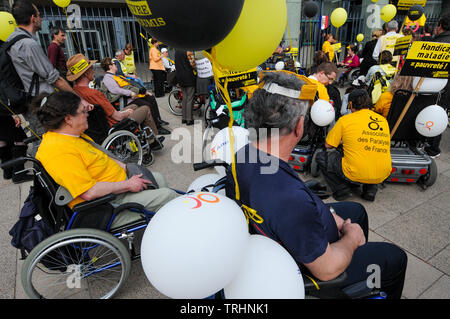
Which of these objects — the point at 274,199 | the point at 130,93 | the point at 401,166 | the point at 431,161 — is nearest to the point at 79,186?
the point at 274,199

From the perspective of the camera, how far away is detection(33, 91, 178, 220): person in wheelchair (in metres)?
1.91

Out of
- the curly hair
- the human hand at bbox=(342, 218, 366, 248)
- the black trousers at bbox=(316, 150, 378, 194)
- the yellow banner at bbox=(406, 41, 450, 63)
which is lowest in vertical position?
the black trousers at bbox=(316, 150, 378, 194)

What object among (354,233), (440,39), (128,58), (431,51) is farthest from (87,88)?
(440,39)

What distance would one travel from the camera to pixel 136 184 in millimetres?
2266

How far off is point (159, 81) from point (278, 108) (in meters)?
7.27

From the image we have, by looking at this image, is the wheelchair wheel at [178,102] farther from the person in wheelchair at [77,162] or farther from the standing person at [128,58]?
the person in wheelchair at [77,162]

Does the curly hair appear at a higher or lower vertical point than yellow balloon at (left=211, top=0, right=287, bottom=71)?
lower

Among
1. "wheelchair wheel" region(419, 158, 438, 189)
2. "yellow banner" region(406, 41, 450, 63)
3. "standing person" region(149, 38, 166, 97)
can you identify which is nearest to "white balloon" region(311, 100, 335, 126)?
"yellow banner" region(406, 41, 450, 63)

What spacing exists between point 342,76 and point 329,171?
7.29 metres

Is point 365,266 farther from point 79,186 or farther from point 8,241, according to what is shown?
point 8,241

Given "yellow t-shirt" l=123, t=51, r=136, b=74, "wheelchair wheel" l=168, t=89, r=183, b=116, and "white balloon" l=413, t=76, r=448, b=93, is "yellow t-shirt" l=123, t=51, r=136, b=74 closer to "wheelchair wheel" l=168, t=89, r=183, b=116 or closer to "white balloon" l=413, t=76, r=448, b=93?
"wheelchair wheel" l=168, t=89, r=183, b=116

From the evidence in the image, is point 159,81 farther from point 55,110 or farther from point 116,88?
point 55,110

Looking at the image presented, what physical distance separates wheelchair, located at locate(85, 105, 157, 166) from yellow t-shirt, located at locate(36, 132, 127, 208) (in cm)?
135

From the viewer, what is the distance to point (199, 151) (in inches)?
182
